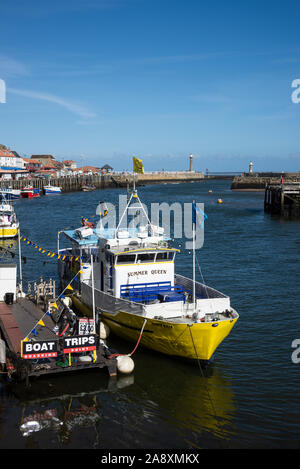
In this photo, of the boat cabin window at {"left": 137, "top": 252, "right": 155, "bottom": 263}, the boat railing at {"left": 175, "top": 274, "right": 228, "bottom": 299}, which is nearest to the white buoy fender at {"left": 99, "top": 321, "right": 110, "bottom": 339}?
the boat cabin window at {"left": 137, "top": 252, "right": 155, "bottom": 263}

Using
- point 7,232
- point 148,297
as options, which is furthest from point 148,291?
point 7,232

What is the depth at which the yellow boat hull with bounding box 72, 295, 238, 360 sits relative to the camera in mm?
15930

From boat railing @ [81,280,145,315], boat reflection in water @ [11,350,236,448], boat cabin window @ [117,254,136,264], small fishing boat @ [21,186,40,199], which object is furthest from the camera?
small fishing boat @ [21,186,40,199]

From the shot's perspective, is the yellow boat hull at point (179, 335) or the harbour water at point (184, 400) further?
the yellow boat hull at point (179, 335)

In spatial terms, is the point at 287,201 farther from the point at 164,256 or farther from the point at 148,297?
the point at 148,297

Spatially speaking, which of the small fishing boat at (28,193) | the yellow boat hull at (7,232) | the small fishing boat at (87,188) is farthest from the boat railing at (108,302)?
the small fishing boat at (87,188)

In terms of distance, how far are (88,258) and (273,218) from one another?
45796 millimetres

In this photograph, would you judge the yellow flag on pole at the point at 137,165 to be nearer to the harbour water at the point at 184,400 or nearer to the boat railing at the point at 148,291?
the boat railing at the point at 148,291

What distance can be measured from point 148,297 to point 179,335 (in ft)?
10.6

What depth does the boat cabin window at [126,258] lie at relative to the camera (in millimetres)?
19094

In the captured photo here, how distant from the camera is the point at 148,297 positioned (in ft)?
62.7

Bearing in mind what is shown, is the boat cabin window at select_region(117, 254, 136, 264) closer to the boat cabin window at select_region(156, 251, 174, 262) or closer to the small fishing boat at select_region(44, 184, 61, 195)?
the boat cabin window at select_region(156, 251, 174, 262)
